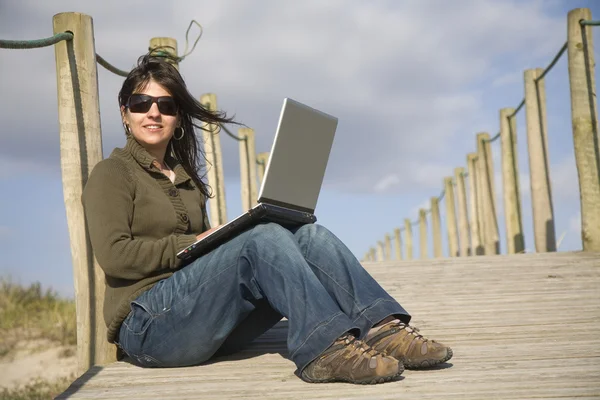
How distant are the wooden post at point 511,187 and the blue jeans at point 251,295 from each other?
19.0 ft

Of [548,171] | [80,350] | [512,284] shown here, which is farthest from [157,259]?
[548,171]

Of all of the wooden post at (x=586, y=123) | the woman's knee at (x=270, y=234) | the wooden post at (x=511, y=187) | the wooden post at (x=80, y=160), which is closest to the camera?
the woman's knee at (x=270, y=234)

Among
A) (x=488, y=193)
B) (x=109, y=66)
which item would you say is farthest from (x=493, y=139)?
(x=109, y=66)

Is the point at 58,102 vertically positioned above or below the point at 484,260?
above

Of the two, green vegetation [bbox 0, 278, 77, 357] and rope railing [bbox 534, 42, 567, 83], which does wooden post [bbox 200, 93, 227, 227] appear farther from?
rope railing [bbox 534, 42, 567, 83]

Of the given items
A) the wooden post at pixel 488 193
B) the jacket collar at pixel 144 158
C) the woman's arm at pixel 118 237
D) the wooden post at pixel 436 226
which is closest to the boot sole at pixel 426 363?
the woman's arm at pixel 118 237

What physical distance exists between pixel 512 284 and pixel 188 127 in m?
2.17

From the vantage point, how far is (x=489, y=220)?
8.91m

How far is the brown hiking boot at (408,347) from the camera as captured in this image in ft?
7.69

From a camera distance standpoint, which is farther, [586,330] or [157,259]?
[586,330]

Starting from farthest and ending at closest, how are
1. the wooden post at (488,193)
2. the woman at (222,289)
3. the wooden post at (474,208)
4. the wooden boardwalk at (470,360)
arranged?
the wooden post at (474,208) < the wooden post at (488,193) < the woman at (222,289) < the wooden boardwalk at (470,360)

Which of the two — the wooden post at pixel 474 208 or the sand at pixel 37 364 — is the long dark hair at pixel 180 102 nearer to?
the sand at pixel 37 364

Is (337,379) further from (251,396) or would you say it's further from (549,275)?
(549,275)

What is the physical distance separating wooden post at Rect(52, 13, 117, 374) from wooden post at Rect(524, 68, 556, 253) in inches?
174
